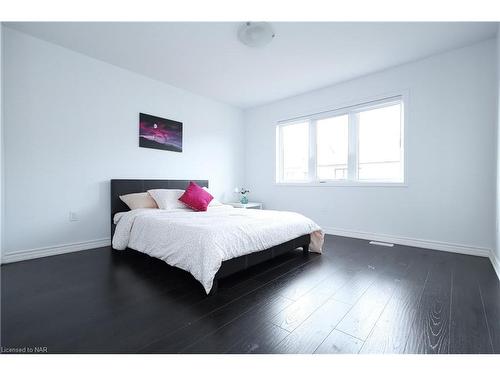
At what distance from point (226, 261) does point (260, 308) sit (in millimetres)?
469

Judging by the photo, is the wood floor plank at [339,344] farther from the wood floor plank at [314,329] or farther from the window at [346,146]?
the window at [346,146]

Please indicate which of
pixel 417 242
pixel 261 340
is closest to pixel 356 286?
pixel 261 340

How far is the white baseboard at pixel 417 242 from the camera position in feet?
9.30

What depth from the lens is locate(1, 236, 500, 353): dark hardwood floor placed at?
1264mm

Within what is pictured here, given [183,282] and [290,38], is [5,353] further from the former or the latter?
[290,38]

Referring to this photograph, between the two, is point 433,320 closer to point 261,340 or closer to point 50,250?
point 261,340

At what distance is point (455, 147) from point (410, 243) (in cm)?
140

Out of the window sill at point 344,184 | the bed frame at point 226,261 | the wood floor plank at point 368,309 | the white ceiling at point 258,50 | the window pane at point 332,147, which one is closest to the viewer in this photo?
the wood floor plank at point 368,309

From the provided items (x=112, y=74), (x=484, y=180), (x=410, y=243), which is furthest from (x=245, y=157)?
(x=484, y=180)

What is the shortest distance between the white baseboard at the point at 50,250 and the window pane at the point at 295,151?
3.45 metres

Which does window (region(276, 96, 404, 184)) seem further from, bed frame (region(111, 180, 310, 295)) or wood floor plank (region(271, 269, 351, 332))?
wood floor plank (region(271, 269, 351, 332))

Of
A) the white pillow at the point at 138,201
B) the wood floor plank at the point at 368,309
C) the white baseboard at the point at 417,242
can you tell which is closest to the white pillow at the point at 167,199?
Result: the white pillow at the point at 138,201

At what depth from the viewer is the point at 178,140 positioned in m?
4.10

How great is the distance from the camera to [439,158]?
3070mm
